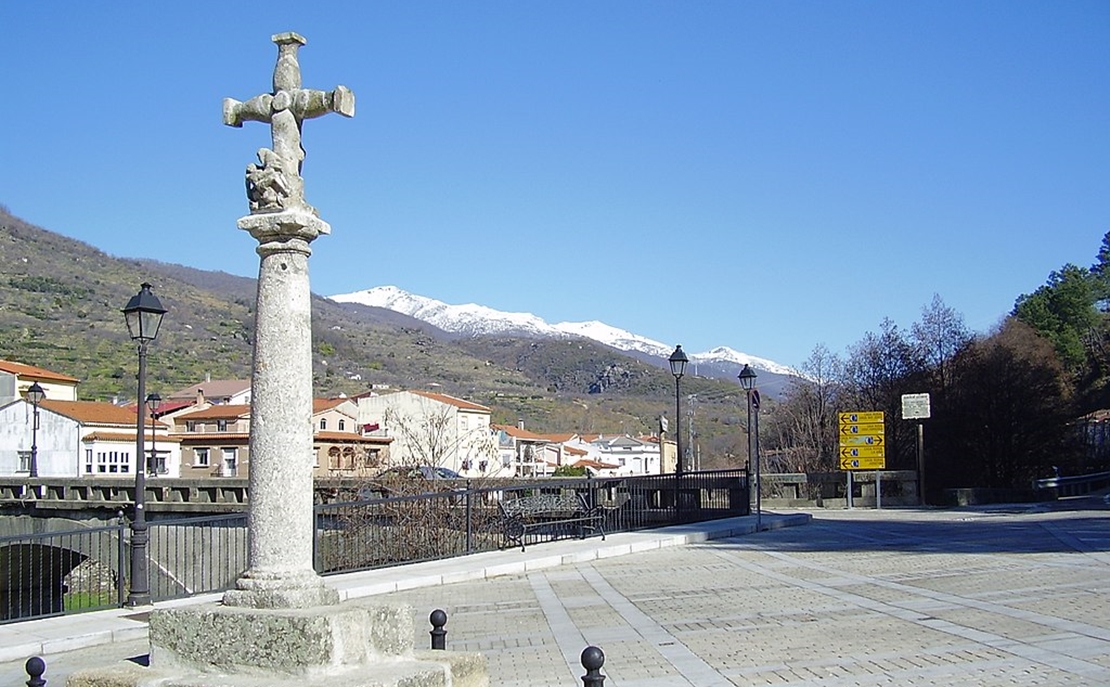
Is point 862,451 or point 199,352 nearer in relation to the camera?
point 862,451

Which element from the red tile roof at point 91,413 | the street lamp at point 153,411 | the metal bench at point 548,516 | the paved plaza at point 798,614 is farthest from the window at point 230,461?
the paved plaza at point 798,614

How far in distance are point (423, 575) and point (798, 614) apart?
6.44 metres

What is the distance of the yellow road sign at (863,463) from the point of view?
103 ft

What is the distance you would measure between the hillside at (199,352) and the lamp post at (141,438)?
3349 inches

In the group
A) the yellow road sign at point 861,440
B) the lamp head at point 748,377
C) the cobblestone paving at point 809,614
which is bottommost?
the cobblestone paving at point 809,614

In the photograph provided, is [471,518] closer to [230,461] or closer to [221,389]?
[230,461]

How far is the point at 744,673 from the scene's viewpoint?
9.21m

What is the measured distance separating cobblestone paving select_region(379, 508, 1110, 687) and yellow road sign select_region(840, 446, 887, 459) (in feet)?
35.7

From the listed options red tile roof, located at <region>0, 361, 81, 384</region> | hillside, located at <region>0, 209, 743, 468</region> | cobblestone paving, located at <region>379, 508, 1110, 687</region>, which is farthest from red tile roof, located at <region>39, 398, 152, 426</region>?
cobblestone paving, located at <region>379, 508, 1110, 687</region>

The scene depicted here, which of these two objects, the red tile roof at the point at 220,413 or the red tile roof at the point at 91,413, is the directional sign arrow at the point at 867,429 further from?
the red tile roof at the point at 91,413

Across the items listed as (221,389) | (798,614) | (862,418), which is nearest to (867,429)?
(862,418)

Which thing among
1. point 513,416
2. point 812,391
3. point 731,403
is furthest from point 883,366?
point 731,403

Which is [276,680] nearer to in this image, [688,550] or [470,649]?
[470,649]

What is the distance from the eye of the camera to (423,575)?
16.5 m
